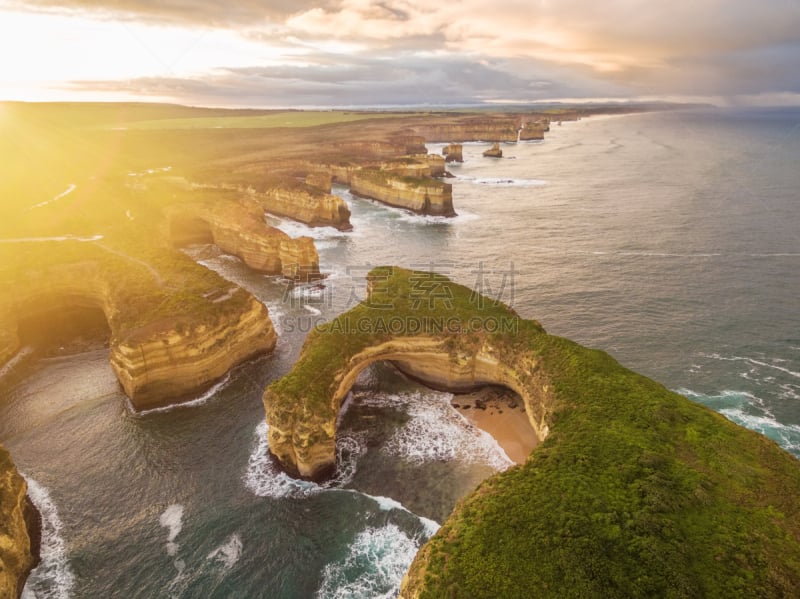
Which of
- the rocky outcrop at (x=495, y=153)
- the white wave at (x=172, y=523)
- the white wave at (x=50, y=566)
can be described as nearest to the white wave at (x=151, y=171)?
the white wave at (x=50, y=566)

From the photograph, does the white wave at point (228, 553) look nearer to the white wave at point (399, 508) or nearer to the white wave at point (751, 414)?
the white wave at point (399, 508)

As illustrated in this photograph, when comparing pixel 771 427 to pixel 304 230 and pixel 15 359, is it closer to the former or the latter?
pixel 15 359

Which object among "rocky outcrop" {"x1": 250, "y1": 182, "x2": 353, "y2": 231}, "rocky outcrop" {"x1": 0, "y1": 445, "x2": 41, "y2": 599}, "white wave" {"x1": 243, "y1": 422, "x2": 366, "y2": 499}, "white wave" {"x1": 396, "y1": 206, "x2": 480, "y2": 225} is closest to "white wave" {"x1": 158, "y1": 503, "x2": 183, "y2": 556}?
"white wave" {"x1": 243, "y1": 422, "x2": 366, "y2": 499}

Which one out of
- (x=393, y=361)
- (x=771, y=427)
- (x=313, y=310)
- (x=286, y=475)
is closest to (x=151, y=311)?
(x=313, y=310)

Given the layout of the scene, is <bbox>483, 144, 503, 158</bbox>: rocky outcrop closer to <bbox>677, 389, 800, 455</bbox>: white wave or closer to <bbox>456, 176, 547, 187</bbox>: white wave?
<bbox>456, 176, 547, 187</bbox>: white wave

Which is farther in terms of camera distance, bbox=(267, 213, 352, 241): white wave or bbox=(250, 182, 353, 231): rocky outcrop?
bbox=(250, 182, 353, 231): rocky outcrop
